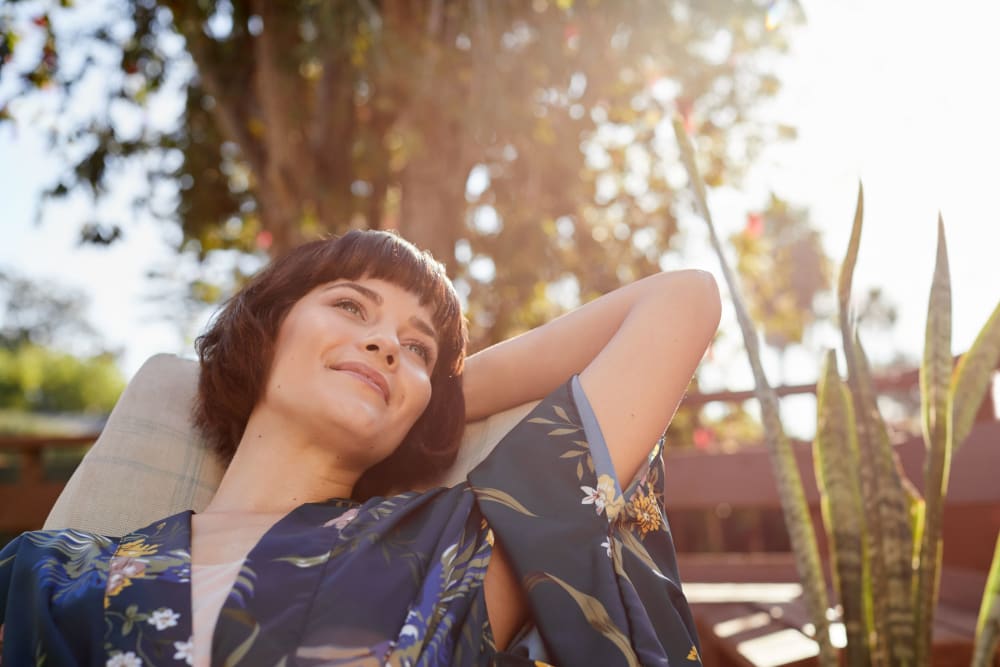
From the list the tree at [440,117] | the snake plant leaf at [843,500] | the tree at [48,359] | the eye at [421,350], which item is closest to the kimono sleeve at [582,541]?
the eye at [421,350]

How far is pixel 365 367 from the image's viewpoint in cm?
154

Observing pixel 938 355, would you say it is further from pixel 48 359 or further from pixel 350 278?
pixel 48 359

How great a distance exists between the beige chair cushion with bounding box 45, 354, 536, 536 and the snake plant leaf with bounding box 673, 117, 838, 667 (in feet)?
1.90

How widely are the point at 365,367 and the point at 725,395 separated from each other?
2.78m

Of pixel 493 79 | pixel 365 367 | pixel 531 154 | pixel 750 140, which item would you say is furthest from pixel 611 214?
pixel 365 367

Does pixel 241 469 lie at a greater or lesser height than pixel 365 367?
lesser

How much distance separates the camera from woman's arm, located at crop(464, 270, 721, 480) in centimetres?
143

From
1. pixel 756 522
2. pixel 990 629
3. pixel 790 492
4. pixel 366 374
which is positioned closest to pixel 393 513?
pixel 366 374

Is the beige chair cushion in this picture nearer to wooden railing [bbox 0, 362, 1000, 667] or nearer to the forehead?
the forehead

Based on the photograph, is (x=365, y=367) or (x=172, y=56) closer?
(x=365, y=367)

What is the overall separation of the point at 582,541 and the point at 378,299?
2.22ft

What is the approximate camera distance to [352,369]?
1.53 meters

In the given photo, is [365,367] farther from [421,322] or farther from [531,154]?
[531,154]

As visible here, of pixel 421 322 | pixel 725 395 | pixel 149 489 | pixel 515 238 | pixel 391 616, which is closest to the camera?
pixel 391 616
